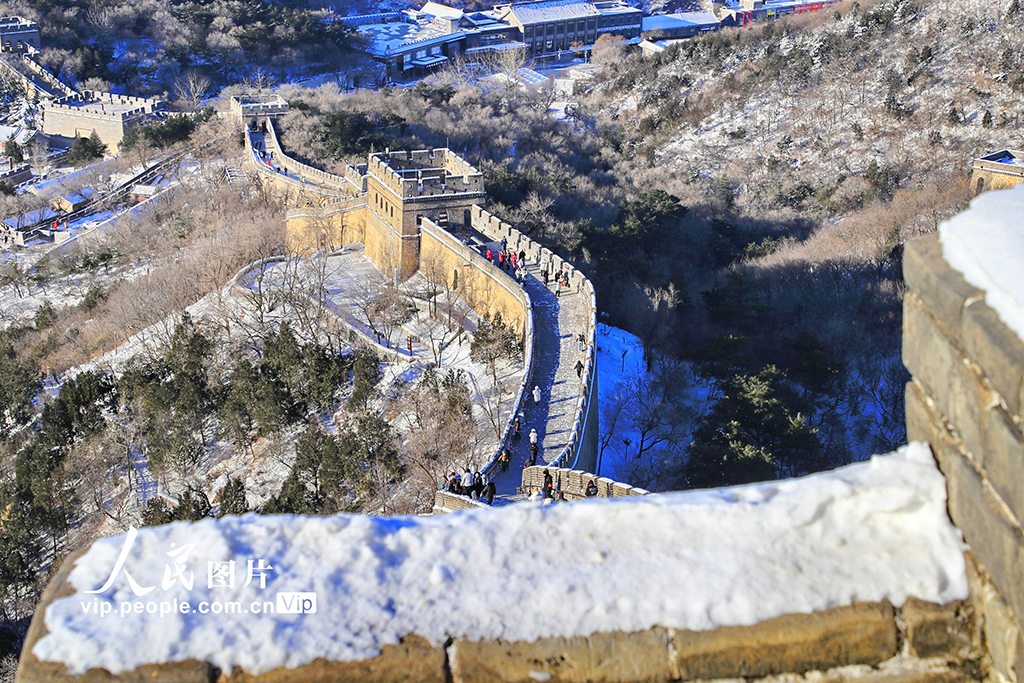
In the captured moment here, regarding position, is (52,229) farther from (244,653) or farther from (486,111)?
(244,653)

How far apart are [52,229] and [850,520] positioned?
1431 inches

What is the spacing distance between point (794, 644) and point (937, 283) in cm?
110

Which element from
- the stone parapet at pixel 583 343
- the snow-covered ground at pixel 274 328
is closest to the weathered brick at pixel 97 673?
the stone parapet at pixel 583 343

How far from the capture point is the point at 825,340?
2153 cm

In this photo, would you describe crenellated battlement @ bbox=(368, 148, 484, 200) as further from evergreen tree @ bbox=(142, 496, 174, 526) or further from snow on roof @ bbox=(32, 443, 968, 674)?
snow on roof @ bbox=(32, 443, 968, 674)

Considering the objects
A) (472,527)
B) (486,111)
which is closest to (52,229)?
(486,111)

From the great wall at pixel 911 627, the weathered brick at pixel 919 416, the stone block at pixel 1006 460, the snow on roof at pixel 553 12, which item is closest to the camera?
the stone block at pixel 1006 460

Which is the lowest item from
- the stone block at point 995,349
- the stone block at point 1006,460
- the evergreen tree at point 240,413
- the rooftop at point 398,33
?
the evergreen tree at point 240,413

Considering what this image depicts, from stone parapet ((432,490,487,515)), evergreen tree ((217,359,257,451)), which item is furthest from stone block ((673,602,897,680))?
evergreen tree ((217,359,257,451))

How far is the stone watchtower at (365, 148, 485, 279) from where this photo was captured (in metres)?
24.2

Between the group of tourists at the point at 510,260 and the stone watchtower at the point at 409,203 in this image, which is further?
the stone watchtower at the point at 409,203

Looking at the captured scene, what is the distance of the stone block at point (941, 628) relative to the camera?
103 inches

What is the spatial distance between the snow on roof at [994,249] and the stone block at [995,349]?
3 cm

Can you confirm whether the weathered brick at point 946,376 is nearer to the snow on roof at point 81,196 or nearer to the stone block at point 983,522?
the stone block at point 983,522
